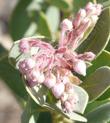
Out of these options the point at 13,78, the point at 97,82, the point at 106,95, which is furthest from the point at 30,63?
the point at 13,78

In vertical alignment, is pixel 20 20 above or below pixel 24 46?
below

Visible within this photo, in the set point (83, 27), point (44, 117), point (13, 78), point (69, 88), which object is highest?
point (83, 27)

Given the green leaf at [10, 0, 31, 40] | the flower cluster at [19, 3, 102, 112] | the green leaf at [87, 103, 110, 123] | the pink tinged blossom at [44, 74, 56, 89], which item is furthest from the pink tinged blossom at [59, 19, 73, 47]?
the green leaf at [10, 0, 31, 40]

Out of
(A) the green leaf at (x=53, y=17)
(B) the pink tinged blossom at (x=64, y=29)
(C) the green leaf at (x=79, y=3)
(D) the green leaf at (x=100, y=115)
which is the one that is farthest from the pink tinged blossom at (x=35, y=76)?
(A) the green leaf at (x=53, y=17)

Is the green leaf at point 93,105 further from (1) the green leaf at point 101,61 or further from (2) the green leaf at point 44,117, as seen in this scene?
(2) the green leaf at point 44,117

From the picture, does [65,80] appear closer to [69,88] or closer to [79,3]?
[69,88]

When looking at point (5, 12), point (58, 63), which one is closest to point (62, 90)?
point (58, 63)

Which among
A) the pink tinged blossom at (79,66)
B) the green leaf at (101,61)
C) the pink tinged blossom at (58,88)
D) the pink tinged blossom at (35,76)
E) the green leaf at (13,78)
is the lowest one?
the green leaf at (13,78)
